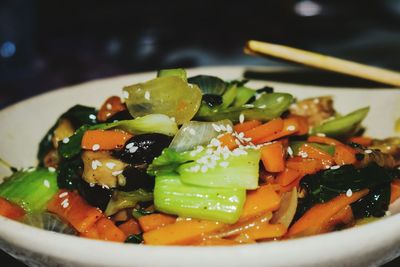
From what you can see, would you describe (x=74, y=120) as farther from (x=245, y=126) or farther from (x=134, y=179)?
(x=245, y=126)

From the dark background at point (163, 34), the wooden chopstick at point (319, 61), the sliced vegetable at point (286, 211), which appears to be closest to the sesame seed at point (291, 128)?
the sliced vegetable at point (286, 211)

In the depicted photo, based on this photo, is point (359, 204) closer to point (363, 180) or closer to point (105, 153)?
point (363, 180)

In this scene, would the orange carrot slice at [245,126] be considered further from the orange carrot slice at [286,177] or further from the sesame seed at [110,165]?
the sesame seed at [110,165]

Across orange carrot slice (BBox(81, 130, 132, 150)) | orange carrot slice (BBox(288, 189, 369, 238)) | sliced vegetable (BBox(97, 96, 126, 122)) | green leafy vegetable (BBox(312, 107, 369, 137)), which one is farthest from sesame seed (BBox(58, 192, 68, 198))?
green leafy vegetable (BBox(312, 107, 369, 137))

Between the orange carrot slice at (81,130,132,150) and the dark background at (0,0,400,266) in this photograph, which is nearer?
the orange carrot slice at (81,130,132,150)

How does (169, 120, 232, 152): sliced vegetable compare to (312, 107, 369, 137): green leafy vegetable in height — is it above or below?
above

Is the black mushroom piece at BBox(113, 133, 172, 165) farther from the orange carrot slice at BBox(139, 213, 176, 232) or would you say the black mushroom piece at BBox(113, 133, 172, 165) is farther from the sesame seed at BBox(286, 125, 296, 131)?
the sesame seed at BBox(286, 125, 296, 131)
